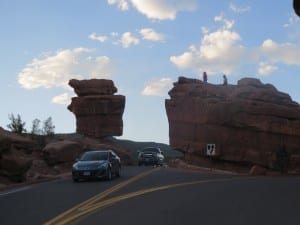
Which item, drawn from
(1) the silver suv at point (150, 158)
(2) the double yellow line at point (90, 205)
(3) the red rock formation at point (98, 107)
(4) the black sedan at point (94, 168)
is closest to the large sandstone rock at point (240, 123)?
(1) the silver suv at point (150, 158)

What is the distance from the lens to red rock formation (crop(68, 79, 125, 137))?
7081cm

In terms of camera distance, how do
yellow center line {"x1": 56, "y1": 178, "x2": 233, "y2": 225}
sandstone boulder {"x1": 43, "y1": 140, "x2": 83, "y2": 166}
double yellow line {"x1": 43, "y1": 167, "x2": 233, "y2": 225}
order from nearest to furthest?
double yellow line {"x1": 43, "y1": 167, "x2": 233, "y2": 225} < yellow center line {"x1": 56, "y1": 178, "x2": 233, "y2": 225} < sandstone boulder {"x1": 43, "y1": 140, "x2": 83, "y2": 166}

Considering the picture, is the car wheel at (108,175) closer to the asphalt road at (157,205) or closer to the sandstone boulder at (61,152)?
the asphalt road at (157,205)

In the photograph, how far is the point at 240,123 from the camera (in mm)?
60500

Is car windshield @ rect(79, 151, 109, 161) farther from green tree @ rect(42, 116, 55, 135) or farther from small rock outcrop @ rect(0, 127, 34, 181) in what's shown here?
green tree @ rect(42, 116, 55, 135)

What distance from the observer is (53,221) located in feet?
41.2

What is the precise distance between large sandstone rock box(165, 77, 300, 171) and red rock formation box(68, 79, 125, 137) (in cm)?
1038

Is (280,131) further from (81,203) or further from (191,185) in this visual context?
(81,203)

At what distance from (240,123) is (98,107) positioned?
18721 millimetres

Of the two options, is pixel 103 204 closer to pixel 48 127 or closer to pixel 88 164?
pixel 88 164

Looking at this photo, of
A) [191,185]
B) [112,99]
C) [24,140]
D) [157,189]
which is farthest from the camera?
[112,99]

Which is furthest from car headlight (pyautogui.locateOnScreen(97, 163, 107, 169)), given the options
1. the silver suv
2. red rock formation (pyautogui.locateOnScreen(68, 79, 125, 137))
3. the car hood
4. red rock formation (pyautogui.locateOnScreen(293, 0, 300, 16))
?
red rock formation (pyautogui.locateOnScreen(68, 79, 125, 137))

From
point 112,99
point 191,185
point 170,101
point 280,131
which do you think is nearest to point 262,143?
point 280,131

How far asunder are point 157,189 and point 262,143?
137 feet
